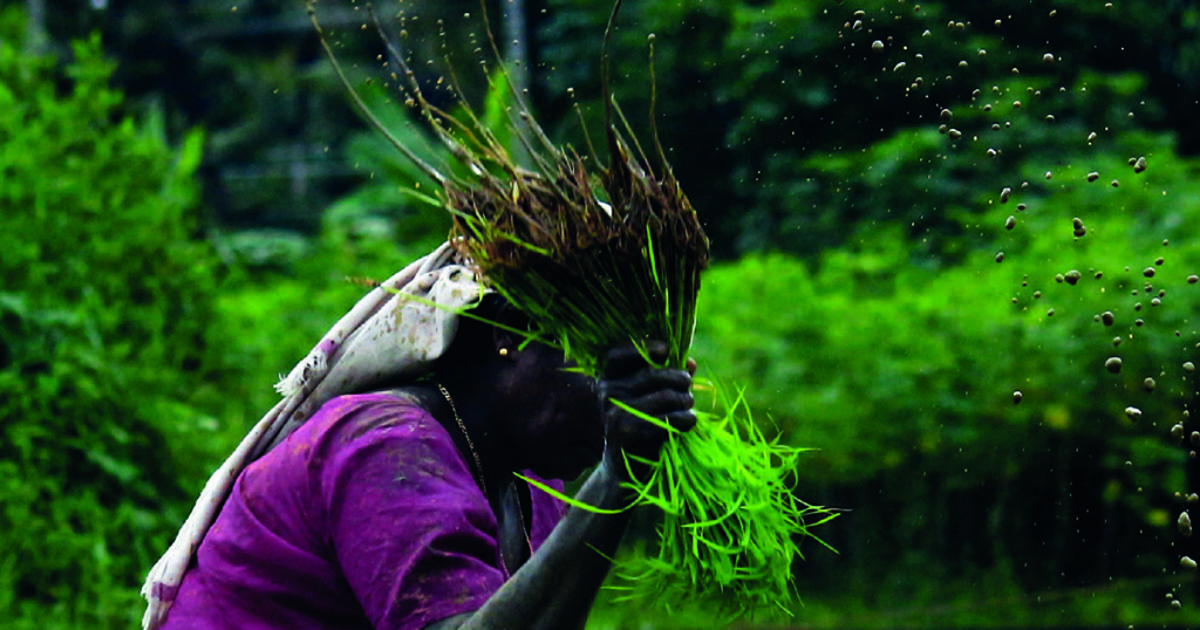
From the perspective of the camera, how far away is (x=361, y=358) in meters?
2.48

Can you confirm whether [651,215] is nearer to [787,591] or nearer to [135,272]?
[787,591]

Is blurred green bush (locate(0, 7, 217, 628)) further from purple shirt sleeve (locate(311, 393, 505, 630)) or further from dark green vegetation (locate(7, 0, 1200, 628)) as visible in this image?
purple shirt sleeve (locate(311, 393, 505, 630))

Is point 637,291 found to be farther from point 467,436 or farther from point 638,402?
point 467,436

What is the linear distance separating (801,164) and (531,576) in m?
9.38

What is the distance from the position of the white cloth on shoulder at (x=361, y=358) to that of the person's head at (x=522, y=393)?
0.06 m

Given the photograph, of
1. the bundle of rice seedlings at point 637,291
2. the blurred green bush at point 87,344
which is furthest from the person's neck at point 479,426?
the blurred green bush at point 87,344

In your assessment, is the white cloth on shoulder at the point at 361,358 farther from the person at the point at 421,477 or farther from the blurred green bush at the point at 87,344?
the blurred green bush at the point at 87,344

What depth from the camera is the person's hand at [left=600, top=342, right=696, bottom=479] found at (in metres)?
2.10

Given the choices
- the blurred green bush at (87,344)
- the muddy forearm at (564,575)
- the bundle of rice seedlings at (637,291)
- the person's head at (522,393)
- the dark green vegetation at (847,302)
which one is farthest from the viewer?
the dark green vegetation at (847,302)

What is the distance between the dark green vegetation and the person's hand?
40.2 inches

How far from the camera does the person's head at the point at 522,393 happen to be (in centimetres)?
239

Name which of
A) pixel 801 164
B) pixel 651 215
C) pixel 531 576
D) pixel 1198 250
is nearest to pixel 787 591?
pixel 531 576

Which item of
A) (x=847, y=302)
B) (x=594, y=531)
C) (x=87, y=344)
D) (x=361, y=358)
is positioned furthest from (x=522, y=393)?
(x=847, y=302)

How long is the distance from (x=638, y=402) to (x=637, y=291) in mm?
196
